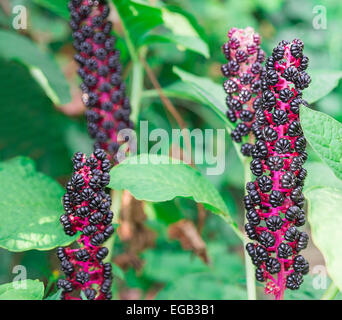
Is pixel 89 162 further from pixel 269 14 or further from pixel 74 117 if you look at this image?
pixel 269 14

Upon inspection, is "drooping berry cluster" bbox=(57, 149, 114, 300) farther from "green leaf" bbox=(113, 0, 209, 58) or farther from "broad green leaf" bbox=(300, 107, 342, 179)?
"green leaf" bbox=(113, 0, 209, 58)

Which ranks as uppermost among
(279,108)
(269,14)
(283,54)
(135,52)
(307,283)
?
(269,14)

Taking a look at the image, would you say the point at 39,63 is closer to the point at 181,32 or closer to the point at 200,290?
the point at 181,32

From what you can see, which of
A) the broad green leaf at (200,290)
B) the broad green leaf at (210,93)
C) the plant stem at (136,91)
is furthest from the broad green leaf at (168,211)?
the broad green leaf at (210,93)

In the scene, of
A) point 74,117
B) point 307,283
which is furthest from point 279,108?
point 74,117

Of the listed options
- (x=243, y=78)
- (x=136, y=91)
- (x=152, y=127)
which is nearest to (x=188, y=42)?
(x=136, y=91)

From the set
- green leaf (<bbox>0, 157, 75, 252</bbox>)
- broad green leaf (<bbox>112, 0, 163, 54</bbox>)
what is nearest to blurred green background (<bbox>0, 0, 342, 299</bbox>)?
broad green leaf (<bbox>112, 0, 163, 54</bbox>)

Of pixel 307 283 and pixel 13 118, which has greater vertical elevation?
pixel 13 118
